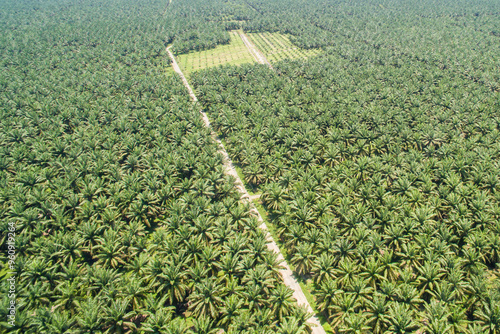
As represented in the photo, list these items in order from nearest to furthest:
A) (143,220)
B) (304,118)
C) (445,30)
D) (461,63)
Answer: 1. (143,220)
2. (304,118)
3. (461,63)
4. (445,30)

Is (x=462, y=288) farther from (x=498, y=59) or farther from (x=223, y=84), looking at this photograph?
(x=498, y=59)

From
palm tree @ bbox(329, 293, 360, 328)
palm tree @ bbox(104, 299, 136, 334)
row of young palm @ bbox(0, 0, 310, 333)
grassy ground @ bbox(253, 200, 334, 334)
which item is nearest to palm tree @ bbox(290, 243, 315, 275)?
grassy ground @ bbox(253, 200, 334, 334)

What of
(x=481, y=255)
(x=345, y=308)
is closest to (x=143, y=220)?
(x=345, y=308)

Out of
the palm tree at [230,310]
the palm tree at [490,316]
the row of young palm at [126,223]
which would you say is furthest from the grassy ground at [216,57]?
the palm tree at [490,316]

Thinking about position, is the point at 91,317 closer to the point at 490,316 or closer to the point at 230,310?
the point at 230,310

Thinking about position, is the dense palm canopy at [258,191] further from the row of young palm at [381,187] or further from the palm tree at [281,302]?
the row of young palm at [381,187]

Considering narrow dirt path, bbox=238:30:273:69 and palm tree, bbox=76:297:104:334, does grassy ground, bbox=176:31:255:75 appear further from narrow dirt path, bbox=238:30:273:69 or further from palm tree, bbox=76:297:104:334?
palm tree, bbox=76:297:104:334
